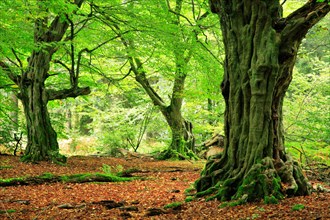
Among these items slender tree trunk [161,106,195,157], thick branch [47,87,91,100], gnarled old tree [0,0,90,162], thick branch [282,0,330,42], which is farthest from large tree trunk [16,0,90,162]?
thick branch [282,0,330,42]

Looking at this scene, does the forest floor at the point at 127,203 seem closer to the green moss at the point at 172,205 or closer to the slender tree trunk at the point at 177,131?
the green moss at the point at 172,205

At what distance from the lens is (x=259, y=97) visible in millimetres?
5238

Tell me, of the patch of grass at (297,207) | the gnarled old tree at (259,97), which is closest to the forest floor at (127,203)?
the patch of grass at (297,207)

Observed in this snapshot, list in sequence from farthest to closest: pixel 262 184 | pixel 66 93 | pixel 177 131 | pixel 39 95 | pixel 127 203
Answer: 1. pixel 177 131
2. pixel 66 93
3. pixel 39 95
4. pixel 127 203
5. pixel 262 184

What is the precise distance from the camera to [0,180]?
732cm

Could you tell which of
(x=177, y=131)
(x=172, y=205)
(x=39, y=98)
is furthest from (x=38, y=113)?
(x=172, y=205)

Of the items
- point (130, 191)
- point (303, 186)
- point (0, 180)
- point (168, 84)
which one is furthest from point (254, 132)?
point (168, 84)

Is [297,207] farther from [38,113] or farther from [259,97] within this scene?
[38,113]

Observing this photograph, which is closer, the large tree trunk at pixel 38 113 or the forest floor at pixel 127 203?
the forest floor at pixel 127 203

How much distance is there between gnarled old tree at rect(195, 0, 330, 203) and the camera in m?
5.07

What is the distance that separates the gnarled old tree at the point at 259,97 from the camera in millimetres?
5074

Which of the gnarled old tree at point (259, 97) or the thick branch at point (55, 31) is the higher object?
the thick branch at point (55, 31)

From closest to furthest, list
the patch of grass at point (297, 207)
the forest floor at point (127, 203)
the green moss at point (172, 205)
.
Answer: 1. the patch of grass at point (297, 207)
2. the forest floor at point (127, 203)
3. the green moss at point (172, 205)

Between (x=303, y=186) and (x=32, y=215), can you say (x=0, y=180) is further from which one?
(x=303, y=186)
